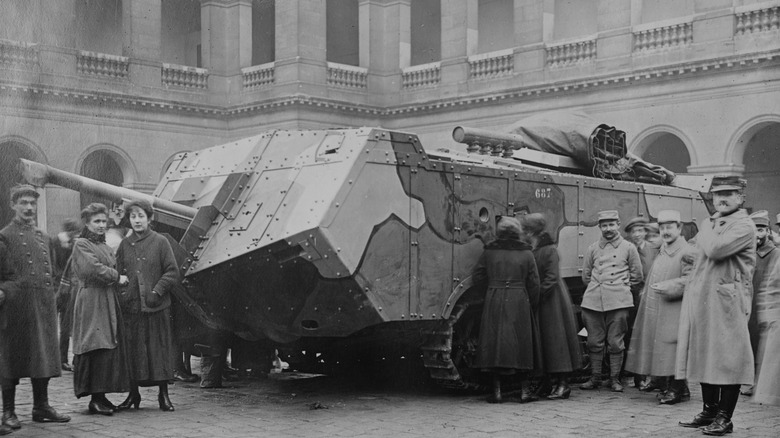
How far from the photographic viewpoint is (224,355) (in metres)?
10.3

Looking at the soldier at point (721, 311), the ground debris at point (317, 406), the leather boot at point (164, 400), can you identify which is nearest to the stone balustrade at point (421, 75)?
the ground debris at point (317, 406)

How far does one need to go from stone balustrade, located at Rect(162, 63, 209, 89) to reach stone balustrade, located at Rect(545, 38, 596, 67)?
9425 mm

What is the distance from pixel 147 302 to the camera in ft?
27.9

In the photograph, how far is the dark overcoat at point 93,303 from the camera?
8.13 metres

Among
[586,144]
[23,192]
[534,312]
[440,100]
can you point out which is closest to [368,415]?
[534,312]

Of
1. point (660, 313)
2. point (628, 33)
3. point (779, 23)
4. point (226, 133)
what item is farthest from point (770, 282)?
point (226, 133)

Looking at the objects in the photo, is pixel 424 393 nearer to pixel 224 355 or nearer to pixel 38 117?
pixel 224 355

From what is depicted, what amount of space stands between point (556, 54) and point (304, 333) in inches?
683

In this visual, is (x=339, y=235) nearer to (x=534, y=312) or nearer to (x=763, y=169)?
(x=534, y=312)

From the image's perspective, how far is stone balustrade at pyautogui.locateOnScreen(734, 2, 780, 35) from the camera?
20.2m

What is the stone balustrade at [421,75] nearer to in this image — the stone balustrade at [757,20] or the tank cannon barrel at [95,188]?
the stone balustrade at [757,20]

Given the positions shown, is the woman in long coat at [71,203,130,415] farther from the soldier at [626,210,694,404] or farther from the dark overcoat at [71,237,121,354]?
the soldier at [626,210,694,404]

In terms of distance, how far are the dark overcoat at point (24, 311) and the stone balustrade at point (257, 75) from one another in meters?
20.2

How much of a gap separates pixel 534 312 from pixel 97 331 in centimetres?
396
